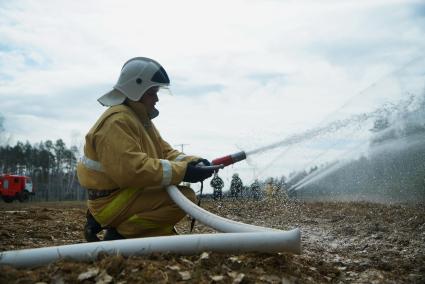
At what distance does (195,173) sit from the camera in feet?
18.7

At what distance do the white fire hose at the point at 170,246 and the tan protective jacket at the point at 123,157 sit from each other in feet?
2.30

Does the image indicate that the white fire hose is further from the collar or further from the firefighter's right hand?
the collar

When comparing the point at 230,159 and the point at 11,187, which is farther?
the point at 11,187

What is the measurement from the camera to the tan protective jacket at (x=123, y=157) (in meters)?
5.18

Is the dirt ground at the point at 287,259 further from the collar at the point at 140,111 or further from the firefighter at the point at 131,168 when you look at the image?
the collar at the point at 140,111

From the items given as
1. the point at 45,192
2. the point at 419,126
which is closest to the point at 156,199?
the point at 419,126

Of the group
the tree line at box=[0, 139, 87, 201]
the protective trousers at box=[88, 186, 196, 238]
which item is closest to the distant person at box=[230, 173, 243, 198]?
the protective trousers at box=[88, 186, 196, 238]

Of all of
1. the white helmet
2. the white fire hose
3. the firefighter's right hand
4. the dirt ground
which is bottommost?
the dirt ground

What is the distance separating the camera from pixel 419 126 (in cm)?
1794

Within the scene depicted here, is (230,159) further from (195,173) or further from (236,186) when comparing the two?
(236,186)

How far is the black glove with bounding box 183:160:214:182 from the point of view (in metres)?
5.66

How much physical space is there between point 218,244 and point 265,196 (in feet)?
44.5

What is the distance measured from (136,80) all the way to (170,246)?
2110mm

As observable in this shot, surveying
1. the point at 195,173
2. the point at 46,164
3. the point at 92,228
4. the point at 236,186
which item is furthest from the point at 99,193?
the point at 46,164
